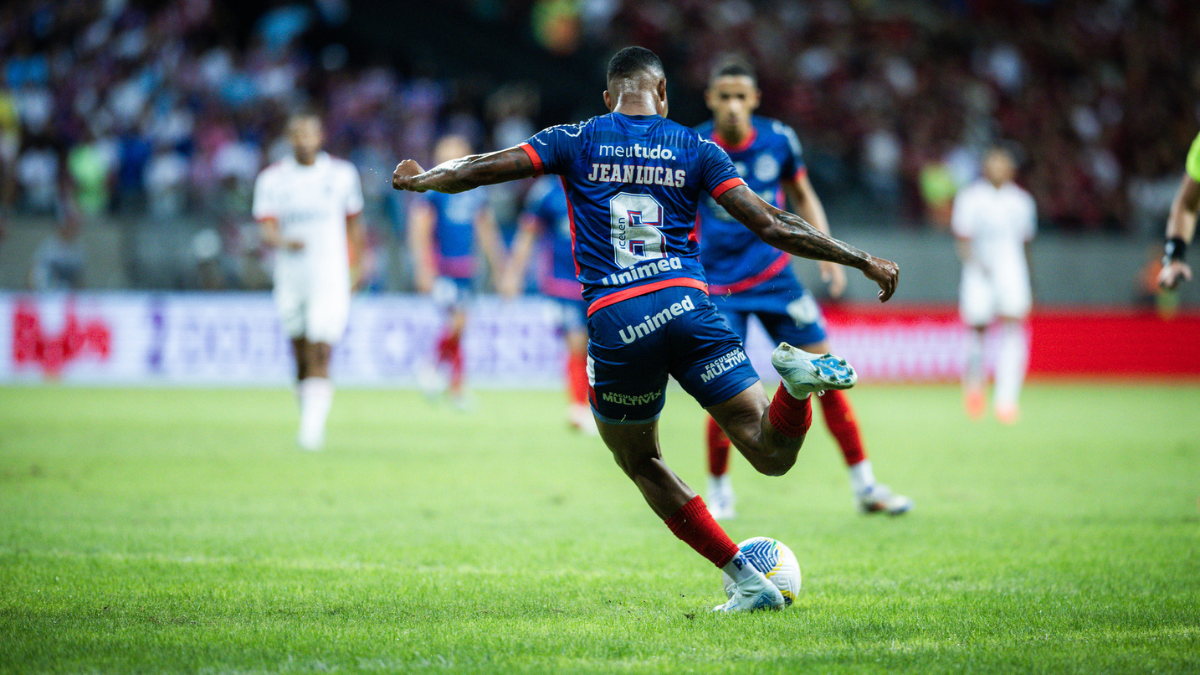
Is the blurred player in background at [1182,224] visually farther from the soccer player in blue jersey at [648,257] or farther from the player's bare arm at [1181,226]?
the soccer player in blue jersey at [648,257]

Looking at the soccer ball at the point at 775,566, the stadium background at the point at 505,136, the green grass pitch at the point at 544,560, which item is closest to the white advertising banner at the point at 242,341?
the stadium background at the point at 505,136

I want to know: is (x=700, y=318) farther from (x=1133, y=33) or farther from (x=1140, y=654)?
(x=1133, y=33)

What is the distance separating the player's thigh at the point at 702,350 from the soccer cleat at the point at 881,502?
2.96 metres

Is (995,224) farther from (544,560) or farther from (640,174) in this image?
(640,174)

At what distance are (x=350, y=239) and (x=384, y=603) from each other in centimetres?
620

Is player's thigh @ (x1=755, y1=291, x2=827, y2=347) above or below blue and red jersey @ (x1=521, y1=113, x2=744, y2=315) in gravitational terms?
below

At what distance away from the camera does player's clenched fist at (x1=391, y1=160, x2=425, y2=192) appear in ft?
14.5

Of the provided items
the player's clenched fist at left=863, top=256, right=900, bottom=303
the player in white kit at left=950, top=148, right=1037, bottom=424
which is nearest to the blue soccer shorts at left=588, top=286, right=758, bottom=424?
the player's clenched fist at left=863, top=256, right=900, bottom=303

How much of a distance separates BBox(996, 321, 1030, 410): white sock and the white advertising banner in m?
5.02

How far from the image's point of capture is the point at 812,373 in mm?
4039

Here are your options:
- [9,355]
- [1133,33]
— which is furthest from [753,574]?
[1133,33]

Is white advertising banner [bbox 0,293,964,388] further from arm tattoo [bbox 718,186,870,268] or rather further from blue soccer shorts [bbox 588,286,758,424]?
arm tattoo [bbox 718,186,870,268]

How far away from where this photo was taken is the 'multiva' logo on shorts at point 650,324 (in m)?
4.31

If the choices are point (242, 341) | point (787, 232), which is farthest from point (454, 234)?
point (787, 232)
